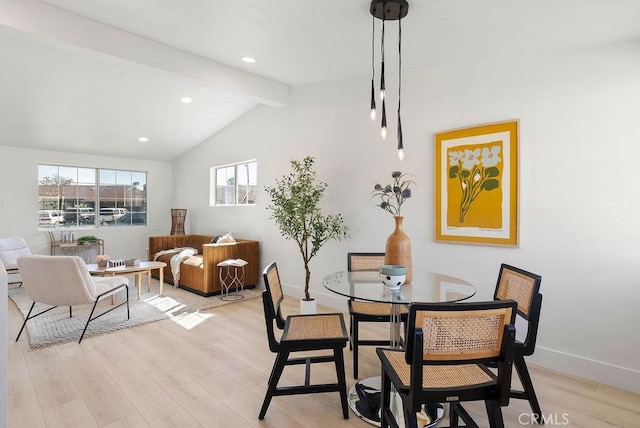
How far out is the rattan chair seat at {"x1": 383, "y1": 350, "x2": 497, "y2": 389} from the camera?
1463 millimetres

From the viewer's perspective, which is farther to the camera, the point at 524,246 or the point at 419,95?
the point at 419,95

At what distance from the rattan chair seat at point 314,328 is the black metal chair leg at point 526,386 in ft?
3.19

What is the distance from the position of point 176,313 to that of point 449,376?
3385 millimetres

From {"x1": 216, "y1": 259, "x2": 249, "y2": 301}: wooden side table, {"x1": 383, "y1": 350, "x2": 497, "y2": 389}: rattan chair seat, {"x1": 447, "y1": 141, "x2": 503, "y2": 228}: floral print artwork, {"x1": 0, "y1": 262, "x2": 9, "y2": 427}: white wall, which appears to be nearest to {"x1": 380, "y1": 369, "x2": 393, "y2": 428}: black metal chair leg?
{"x1": 383, "y1": 350, "x2": 497, "y2": 389}: rattan chair seat

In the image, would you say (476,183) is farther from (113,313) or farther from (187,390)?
(113,313)

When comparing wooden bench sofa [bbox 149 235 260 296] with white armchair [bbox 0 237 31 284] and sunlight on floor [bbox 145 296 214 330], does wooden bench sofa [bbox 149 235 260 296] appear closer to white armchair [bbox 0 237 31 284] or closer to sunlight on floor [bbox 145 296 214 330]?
sunlight on floor [bbox 145 296 214 330]

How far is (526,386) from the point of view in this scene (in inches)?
76.7

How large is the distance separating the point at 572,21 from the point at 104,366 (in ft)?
13.9

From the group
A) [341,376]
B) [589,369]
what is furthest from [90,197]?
[589,369]

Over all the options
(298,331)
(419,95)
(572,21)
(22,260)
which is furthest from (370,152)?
(22,260)

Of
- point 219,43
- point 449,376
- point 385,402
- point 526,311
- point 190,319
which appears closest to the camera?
point 449,376

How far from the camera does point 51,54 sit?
371 centimetres

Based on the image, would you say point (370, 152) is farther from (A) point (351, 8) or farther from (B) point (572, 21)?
(B) point (572, 21)

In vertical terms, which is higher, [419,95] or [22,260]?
[419,95]
